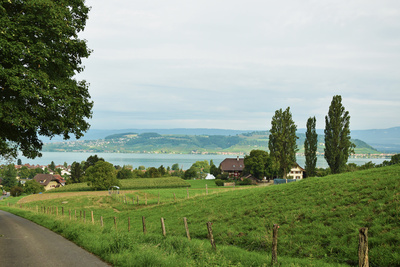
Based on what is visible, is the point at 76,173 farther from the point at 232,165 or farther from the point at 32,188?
the point at 232,165

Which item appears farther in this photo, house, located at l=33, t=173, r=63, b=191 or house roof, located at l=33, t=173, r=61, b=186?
house roof, located at l=33, t=173, r=61, b=186

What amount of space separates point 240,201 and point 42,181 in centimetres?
17857

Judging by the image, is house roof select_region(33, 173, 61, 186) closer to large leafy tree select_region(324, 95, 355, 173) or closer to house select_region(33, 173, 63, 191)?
house select_region(33, 173, 63, 191)

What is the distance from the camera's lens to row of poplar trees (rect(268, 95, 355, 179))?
61.1m

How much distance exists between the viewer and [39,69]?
15062mm

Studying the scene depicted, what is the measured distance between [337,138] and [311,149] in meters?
14.0

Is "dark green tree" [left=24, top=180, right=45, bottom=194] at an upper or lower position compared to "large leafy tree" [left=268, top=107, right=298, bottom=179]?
lower

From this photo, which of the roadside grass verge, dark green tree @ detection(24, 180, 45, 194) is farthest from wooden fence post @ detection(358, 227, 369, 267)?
dark green tree @ detection(24, 180, 45, 194)

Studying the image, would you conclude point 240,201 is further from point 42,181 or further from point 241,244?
point 42,181

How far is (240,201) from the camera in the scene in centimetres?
2905

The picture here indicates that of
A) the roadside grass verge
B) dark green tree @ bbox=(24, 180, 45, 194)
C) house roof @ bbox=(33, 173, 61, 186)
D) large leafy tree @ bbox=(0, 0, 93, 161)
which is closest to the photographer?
the roadside grass verge

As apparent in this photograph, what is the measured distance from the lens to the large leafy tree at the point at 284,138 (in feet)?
229

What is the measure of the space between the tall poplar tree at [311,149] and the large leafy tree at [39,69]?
6673 cm

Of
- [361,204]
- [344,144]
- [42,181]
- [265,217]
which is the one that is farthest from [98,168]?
[42,181]
